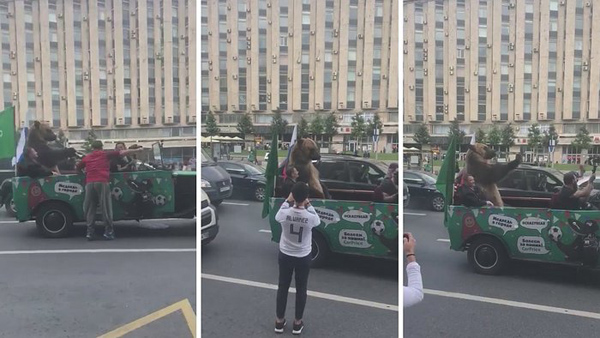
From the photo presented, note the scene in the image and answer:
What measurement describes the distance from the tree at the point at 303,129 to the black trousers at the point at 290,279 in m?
0.69

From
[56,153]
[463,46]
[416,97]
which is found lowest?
[56,153]

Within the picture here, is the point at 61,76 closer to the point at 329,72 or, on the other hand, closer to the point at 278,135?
the point at 278,135

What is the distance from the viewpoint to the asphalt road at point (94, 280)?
103 inches

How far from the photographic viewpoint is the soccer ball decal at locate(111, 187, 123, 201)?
9.09 feet

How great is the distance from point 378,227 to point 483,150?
2.44ft

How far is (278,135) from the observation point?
2707 mm

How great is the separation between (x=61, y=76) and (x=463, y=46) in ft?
8.01

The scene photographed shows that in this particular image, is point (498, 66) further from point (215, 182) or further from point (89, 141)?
point (89, 141)

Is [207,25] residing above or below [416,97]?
above

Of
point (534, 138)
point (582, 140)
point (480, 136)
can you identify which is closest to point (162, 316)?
point (480, 136)

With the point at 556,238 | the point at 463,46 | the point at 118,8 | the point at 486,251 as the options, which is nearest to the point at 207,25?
the point at 118,8

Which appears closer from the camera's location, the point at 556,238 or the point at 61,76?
the point at 556,238

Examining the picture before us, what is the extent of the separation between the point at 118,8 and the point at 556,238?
2.87m

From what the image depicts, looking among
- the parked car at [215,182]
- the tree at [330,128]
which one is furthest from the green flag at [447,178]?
the parked car at [215,182]
